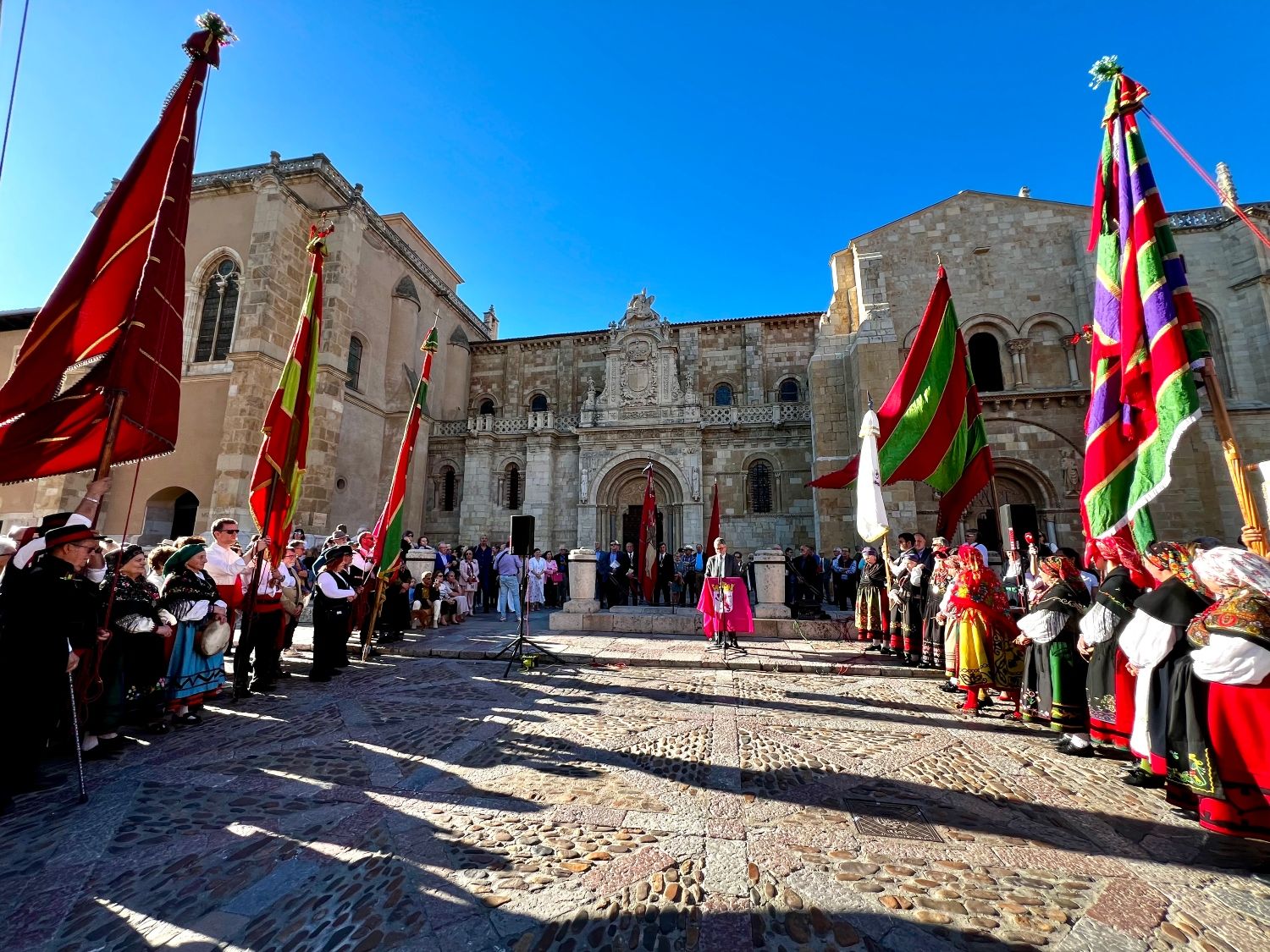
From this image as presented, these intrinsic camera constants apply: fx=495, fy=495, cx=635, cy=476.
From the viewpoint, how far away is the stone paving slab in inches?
266

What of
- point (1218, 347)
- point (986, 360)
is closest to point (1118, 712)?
point (986, 360)

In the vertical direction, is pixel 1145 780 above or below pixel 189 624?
below

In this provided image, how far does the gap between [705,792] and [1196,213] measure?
78.9ft

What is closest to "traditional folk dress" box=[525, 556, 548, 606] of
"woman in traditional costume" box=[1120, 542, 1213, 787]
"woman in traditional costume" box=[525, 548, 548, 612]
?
"woman in traditional costume" box=[525, 548, 548, 612]

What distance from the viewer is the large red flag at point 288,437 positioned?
19.8 feet

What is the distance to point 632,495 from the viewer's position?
19781 mm

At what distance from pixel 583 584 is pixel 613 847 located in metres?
7.55

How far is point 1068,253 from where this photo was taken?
15117mm

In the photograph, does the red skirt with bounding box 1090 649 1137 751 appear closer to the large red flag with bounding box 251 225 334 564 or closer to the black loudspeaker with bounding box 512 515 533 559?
the black loudspeaker with bounding box 512 515 533 559

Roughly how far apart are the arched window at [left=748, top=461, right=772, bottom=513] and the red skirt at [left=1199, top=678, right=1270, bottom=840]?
1584 centimetres

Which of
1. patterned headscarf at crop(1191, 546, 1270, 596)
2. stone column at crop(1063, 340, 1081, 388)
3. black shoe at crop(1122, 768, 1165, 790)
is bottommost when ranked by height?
black shoe at crop(1122, 768, 1165, 790)

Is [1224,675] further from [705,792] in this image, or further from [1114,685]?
[705,792]

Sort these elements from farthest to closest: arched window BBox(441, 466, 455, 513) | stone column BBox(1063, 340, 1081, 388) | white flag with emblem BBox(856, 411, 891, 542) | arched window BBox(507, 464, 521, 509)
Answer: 1. arched window BBox(441, 466, 455, 513)
2. arched window BBox(507, 464, 521, 509)
3. stone column BBox(1063, 340, 1081, 388)
4. white flag with emblem BBox(856, 411, 891, 542)

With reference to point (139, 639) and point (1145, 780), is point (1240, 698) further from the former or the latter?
point (139, 639)
